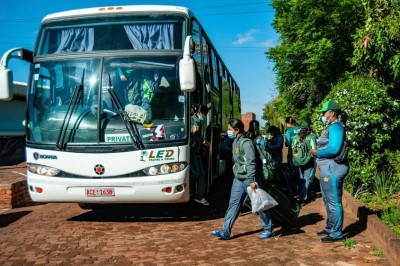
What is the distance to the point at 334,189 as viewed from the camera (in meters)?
5.91

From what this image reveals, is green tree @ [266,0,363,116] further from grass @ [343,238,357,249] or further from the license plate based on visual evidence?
the license plate

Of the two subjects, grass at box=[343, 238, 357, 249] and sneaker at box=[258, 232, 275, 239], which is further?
sneaker at box=[258, 232, 275, 239]

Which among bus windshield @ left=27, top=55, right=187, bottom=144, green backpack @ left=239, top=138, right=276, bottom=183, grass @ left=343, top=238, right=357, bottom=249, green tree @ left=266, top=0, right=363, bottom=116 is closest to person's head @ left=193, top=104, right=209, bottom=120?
bus windshield @ left=27, top=55, right=187, bottom=144

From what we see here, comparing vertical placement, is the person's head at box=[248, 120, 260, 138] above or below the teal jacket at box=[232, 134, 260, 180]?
above

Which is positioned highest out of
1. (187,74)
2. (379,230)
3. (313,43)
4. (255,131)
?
(313,43)

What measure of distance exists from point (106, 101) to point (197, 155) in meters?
1.81

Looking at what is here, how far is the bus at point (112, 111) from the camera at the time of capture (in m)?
6.86

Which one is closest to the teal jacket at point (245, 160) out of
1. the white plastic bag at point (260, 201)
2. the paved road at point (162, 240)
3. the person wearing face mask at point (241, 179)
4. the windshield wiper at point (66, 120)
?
the person wearing face mask at point (241, 179)

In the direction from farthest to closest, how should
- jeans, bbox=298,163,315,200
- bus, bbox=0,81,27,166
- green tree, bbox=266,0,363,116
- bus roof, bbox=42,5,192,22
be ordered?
green tree, bbox=266,0,363,116 < bus, bbox=0,81,27,166 < jeans, bbox=298,163,315,200 < bus roof, bbox=42,5,192,22

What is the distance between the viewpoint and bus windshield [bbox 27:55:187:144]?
6.91m

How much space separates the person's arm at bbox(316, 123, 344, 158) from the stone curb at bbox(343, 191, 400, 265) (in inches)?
47.2

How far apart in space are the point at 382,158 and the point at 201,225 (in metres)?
5.16

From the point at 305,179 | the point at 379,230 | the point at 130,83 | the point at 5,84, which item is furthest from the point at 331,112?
the point at 5,84

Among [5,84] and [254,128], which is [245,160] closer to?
[254,128]
